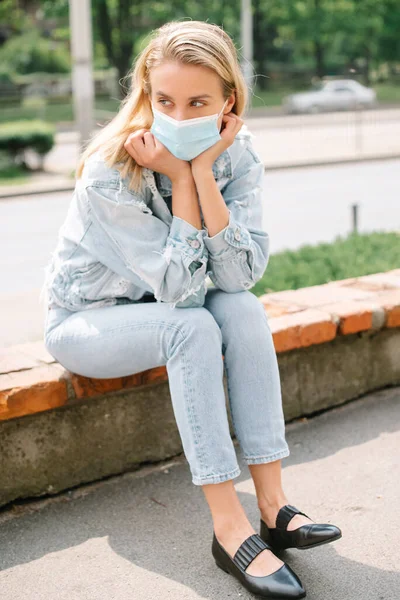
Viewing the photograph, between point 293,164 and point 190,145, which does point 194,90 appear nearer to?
point 190,145

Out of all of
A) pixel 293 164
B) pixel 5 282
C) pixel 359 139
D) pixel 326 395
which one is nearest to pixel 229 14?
pixel 359 139

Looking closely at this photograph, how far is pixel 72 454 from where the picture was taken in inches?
113

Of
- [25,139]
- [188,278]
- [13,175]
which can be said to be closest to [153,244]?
[188,278]

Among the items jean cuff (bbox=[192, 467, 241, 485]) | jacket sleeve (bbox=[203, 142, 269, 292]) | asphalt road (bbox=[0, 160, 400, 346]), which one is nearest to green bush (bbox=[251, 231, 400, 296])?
asphalt road (bbox=[0, 160, 400, 346])

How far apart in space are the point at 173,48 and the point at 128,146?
0.32 metres

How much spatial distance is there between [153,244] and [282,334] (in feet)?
2.82

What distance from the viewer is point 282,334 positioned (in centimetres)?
318

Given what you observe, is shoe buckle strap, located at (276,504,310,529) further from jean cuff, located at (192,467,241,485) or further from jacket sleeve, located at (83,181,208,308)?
jacket sleeve, located at (83,181,208,308)

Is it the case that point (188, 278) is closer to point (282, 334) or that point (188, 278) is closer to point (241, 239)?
point (241, 239)

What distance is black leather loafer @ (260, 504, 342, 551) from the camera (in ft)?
7.57

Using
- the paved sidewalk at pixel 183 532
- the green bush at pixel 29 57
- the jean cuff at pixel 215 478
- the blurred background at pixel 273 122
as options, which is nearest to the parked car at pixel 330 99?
the blurred background at pixel 273 122

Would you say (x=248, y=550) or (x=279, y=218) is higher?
(x=248, y=550)

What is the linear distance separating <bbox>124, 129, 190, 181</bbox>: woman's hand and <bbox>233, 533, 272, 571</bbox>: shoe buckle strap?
1096 mm

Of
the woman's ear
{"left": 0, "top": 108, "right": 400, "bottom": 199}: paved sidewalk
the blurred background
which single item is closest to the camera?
the woman's ear
